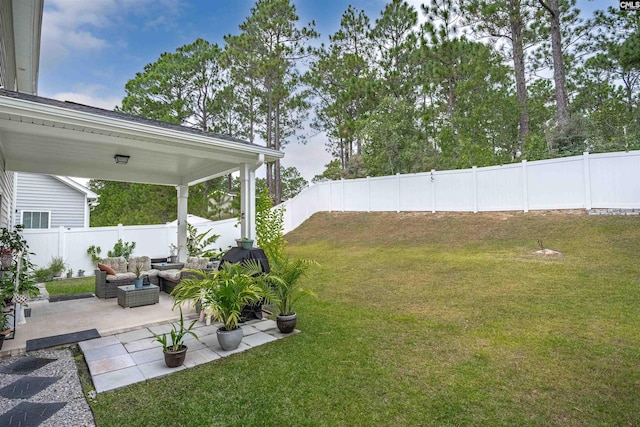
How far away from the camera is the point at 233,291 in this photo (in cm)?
402

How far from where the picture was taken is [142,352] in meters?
3.93

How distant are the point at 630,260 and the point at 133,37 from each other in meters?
15.5

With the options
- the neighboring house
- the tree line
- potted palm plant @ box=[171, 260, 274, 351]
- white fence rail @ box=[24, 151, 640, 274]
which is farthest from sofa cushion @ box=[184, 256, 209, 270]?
the neighboring house

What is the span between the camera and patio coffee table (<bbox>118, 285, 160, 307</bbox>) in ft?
19.2

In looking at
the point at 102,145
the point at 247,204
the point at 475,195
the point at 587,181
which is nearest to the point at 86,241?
the point at 102,145

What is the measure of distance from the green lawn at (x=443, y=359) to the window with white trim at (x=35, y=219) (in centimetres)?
1187

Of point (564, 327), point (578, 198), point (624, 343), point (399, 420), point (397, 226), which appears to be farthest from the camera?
point (397, 226)

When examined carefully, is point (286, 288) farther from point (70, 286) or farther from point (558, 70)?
point (558, 70)

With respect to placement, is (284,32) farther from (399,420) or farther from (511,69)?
(399,420)

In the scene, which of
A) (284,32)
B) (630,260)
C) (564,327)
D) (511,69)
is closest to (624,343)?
(564,327)

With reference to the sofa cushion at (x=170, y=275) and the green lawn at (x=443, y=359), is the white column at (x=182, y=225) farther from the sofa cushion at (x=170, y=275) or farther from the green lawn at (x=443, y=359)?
the green lawn at (x=443, y=359)

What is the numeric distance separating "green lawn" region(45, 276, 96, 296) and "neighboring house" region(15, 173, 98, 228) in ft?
16.9

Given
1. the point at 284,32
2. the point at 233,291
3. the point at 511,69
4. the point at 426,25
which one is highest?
the point at 284,32

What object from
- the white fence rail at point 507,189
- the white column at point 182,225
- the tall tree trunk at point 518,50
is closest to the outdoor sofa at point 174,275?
the white column at point 182,225
